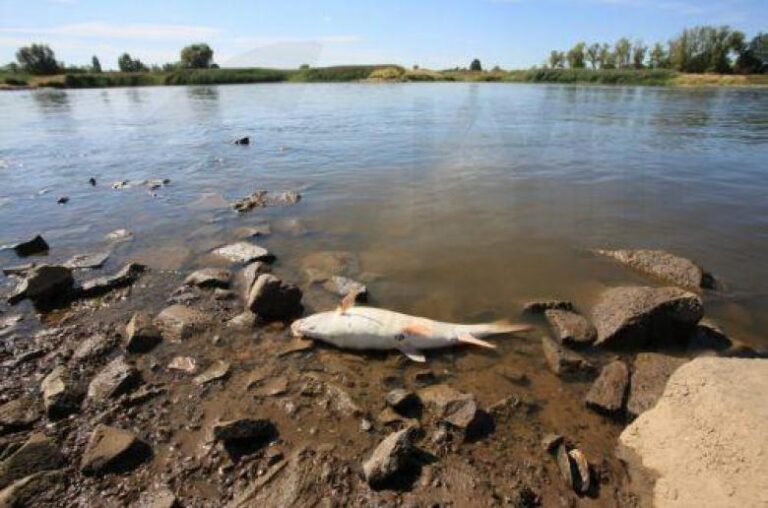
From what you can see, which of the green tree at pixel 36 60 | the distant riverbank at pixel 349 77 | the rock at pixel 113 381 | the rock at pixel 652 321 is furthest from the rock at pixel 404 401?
the green tree at pixel 36 60

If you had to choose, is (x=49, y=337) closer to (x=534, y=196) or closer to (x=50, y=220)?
(x=50, y=220)

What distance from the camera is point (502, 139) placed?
23859 mm

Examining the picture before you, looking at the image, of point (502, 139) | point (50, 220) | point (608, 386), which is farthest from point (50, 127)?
point (608, 386)

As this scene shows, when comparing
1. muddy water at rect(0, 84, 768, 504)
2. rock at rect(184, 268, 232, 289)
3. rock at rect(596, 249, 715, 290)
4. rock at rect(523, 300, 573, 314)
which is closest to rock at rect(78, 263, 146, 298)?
muddy water at rect(0, 84, 768, 504)

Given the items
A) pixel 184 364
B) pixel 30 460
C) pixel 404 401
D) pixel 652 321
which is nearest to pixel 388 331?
pixel 404 401

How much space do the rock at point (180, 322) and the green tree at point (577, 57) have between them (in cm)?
15338

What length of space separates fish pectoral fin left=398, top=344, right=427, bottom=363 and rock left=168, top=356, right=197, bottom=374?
2813 mm

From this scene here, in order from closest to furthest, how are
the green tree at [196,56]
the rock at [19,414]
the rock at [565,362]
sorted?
the rock at [19,414] → the rock at [565,362] → the green tree at [196,56]

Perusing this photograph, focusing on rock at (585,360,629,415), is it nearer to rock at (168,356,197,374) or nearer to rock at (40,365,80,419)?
rock at (168,356,197,374)

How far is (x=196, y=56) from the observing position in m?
139

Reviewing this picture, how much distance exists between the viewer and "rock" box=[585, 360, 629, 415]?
213 inches

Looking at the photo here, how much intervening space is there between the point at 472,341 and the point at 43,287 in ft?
23.6

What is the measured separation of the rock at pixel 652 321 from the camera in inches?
260

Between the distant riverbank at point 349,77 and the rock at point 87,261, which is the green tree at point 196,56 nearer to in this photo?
the distant riverbank at point 349,77
